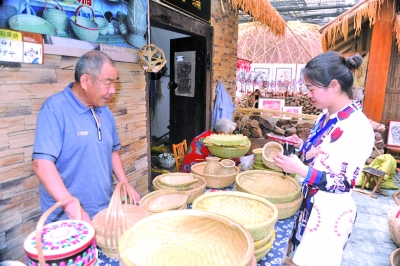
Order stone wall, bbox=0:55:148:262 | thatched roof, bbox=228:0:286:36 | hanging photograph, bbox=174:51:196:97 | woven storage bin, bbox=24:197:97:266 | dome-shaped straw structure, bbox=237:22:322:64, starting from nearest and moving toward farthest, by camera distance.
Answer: woven storage bin, bbox=24:197:97:266, stone wall, bbox=0:55:148:262, thatched roof, bbox=228:0:286:36, hanging photograph, bbox=174:51:196:97, dome-shaped straw structure, bbox=237:22:322:64

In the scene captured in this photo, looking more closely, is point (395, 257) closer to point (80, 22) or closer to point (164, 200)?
point (164, 200)

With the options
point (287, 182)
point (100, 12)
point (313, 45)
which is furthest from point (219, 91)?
point (313, 45)

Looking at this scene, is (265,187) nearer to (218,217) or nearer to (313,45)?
(218,217)

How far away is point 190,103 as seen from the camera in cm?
557

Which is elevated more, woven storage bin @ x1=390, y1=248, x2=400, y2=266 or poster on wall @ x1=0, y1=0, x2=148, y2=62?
poster on wall @ x1=0, y1=0, x2=148, y2=62

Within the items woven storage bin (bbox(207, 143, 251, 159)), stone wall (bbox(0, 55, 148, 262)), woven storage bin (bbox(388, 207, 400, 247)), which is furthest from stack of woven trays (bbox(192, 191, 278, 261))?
woven storage bin (bbox(388, 207, 400, 247))

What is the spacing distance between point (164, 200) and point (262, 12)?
4.65 meters

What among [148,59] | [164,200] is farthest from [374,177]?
[164,200]

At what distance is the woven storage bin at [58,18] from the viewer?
2129mm

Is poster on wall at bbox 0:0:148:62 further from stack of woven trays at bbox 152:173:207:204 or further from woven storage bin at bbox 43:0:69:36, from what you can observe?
stack of woven trays at bbox 152:173:207:204

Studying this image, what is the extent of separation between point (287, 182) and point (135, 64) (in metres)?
2.22

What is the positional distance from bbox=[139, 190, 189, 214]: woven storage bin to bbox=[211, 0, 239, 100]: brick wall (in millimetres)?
3662

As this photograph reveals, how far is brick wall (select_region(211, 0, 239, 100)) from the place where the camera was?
16.8 feet

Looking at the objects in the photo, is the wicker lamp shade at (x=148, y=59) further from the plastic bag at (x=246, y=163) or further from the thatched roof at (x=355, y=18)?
the thatched roof at (x=355, y=18)
